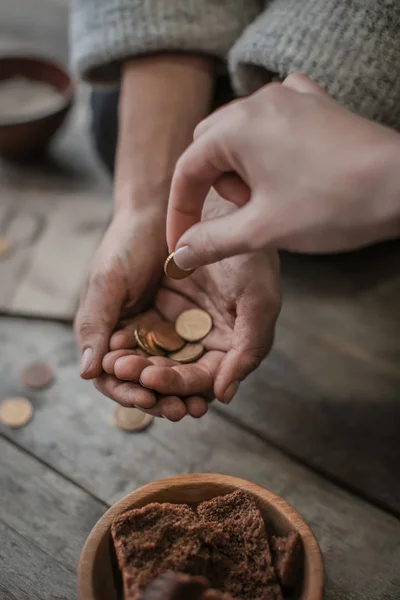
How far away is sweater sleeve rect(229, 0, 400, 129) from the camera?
1.00 metres

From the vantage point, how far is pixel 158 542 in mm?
764

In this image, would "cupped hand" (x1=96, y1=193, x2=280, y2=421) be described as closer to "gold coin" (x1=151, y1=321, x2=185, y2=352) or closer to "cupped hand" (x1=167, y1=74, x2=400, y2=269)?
"gold coin" (x1=151, y1=321, x2=185, y2=352)

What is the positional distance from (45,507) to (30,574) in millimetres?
112

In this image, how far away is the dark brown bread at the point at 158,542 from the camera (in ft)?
2.40

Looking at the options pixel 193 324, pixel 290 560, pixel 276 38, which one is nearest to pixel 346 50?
pixel 276 38

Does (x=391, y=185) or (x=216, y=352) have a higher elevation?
(x=391, y=185)

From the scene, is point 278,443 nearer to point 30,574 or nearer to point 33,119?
point 30,574

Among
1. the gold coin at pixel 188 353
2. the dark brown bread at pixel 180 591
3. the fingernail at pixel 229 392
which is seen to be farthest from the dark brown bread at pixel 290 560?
the gold coin at pixel 188 353

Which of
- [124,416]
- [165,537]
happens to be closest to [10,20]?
[124,416]

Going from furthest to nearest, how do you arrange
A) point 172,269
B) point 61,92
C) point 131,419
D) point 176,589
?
point 61,92
point 131,419
point 172,269
point 176,589

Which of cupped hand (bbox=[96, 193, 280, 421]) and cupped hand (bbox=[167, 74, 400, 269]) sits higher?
cupped hand (bbox=[167, 74, 400, 269])

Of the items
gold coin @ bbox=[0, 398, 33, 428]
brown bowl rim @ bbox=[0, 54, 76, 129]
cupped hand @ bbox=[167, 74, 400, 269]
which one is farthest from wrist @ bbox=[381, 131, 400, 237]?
brown bowl rim @ bbox=[0, 54, 76, 129]

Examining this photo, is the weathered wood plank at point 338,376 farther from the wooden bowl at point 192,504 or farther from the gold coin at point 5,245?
the gold coin at point 5,245

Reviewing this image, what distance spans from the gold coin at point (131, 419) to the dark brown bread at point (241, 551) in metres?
0.33
